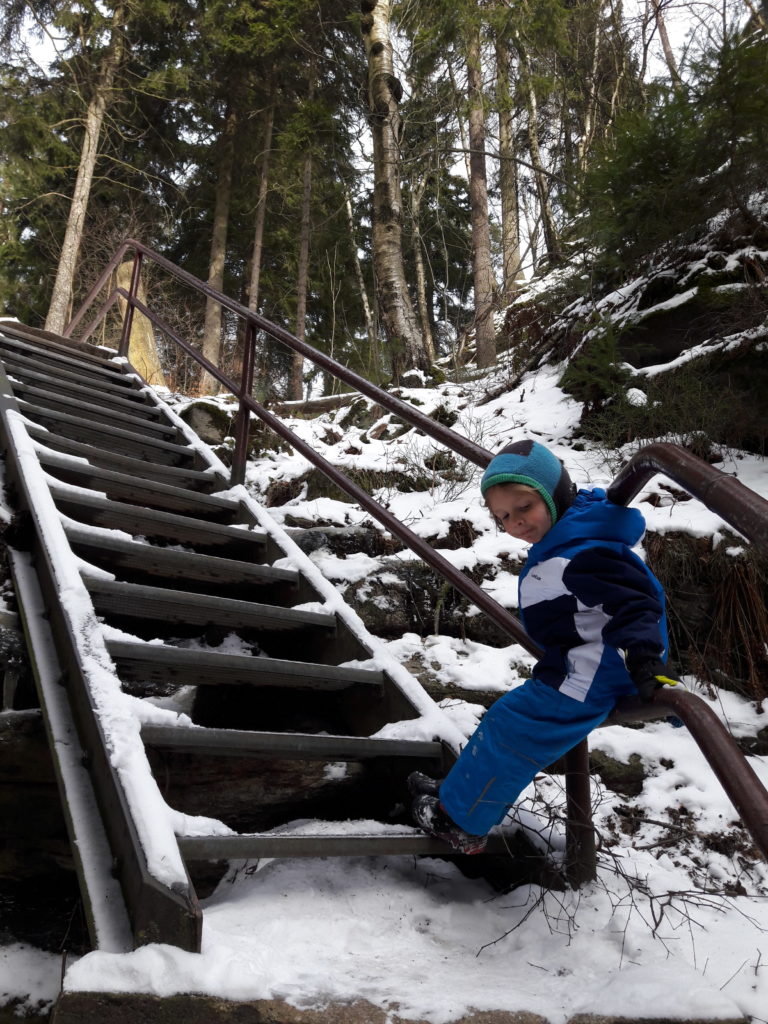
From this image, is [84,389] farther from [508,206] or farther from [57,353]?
[508,206]

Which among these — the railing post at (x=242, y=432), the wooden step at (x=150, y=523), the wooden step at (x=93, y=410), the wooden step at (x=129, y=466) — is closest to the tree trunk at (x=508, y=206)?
the wooden step at (x=93, y=410)

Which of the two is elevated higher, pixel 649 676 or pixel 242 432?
pixel 242 432

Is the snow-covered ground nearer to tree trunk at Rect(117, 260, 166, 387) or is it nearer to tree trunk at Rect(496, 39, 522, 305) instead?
tree trunk at Rect(496, 39, 522, 305)

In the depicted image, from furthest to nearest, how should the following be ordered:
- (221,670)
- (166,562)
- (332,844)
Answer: (166,562) → (221,670) → (332,844)

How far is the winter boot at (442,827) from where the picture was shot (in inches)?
65.7

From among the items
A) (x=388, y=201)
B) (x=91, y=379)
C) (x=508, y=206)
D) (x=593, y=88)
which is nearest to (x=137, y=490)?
(x=91, y=379)

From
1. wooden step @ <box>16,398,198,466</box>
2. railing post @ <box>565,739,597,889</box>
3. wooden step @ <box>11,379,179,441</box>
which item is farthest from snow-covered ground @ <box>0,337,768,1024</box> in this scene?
wooden step @ <box>11,379,179,441</box>

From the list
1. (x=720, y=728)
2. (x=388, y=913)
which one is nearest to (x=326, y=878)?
(x=388, y=913)

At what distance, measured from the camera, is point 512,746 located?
1.59 meters

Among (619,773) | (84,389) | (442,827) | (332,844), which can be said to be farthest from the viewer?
(84,389)

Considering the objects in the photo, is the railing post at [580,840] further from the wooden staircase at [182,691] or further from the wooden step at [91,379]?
the wooden step at [91,379]

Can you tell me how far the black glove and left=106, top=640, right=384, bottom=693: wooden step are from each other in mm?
1079

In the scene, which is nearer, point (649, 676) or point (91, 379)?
point (649, 676)

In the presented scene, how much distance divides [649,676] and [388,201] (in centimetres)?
719
